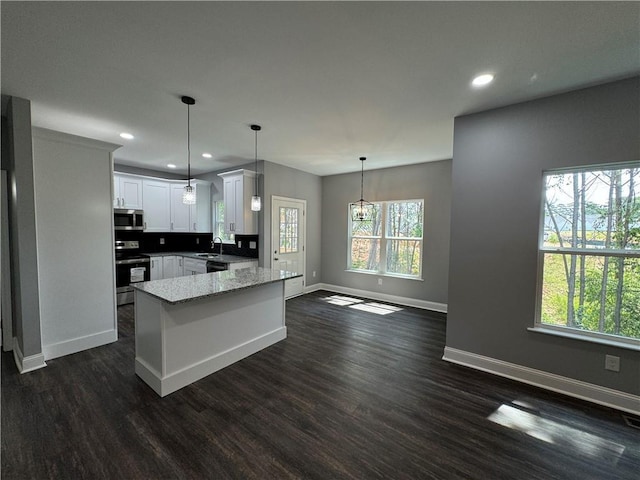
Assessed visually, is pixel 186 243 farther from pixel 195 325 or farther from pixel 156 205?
pixel 195 325

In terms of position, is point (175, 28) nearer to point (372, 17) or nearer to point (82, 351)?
point (372, 17)

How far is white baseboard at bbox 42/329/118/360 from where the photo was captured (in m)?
2.92

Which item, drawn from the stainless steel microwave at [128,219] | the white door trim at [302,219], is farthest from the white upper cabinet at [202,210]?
the white door trim at [302,219]

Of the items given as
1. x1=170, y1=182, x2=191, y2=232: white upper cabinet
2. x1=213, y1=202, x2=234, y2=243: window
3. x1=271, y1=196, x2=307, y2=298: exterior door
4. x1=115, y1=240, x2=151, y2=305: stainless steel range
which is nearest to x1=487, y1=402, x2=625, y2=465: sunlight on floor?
x1=271, y1=196, x2=307, y2=298: exterior door

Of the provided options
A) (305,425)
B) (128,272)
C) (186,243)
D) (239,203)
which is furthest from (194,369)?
(186,243)

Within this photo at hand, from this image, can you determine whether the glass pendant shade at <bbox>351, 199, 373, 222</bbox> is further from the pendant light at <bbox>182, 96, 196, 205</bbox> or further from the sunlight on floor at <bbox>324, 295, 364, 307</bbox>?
the pendant light at <bbox>182, 96, 196, 205</bbox>

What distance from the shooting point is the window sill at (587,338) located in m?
2.22

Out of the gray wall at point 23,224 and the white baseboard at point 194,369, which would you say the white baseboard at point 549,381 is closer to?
the white baseboard at point 194,369

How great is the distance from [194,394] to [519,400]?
2904 millimetres

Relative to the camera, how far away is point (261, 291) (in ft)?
10.6

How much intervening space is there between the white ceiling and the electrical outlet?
235cm

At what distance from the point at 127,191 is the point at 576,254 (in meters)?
6.75

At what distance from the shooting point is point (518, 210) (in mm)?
2637

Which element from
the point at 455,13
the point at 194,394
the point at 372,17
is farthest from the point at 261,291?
the point at 455,13
